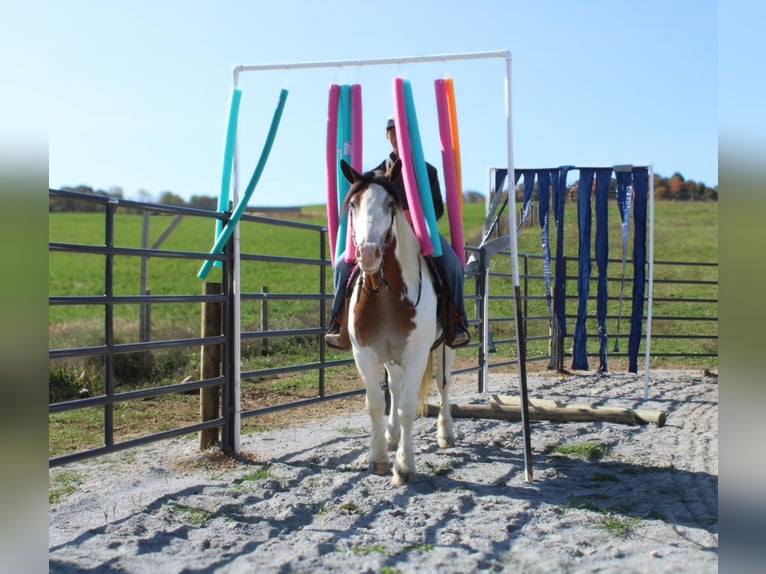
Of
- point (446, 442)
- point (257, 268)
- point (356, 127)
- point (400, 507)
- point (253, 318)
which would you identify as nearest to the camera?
point (400, 507)

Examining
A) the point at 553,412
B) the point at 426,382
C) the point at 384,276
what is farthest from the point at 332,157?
the point at 553,412

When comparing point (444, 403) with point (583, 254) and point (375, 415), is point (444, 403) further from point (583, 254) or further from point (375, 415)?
point (583, 254)

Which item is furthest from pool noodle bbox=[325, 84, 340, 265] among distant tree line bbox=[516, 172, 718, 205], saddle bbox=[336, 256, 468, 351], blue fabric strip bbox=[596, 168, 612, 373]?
distant tree line bbox=[516, 172, 718, 205]

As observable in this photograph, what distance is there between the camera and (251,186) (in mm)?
5141

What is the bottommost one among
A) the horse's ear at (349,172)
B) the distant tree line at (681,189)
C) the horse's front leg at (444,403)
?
the horse's front leg at (444,403)

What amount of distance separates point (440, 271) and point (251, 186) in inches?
59.8

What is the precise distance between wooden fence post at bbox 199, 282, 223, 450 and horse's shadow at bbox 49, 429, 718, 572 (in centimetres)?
63

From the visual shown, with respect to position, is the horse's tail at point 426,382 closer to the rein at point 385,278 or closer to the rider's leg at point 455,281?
the rider's leg at point 455,281

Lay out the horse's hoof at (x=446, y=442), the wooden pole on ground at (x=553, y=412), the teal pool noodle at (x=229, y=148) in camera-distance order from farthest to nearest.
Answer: the wooden pole on ground at (x=553, y=412) < the horse's hoof at (x=446, y=442) < the teal pool noodle at (x=229, y=148)

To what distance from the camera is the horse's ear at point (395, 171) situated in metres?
4.42

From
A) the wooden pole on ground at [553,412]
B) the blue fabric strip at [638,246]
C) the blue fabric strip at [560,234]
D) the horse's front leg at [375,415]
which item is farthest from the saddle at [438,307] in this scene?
the blue fabric strip at [638,246]

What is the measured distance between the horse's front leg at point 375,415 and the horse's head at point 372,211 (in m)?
0.93

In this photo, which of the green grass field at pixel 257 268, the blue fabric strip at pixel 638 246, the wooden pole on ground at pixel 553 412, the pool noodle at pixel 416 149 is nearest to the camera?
the pool noodle at pixel 416 149
